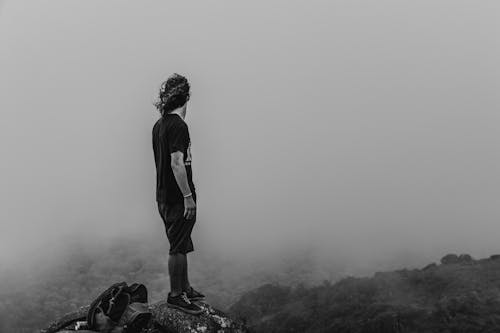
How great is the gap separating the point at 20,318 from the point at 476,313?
113 metres

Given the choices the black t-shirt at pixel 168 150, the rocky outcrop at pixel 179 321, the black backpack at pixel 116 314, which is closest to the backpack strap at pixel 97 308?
the black backpack at pixel 116 314

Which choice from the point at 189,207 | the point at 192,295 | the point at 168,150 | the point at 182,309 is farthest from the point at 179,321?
the point at 168,150

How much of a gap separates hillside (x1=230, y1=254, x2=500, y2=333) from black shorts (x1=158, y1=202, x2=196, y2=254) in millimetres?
54795

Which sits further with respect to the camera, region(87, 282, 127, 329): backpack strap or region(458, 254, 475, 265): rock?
region(458, 254, 475, 265): rock

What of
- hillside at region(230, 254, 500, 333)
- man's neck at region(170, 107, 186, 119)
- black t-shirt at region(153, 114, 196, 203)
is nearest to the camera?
black t-shirt at region(153, 114, 196, 203)

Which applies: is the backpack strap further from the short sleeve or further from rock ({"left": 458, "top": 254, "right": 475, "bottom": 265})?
rock ({"left": 458, "top": 254, "right": 475, "bottom": 265})

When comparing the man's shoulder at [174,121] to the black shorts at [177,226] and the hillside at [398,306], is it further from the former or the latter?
the hillside at [398,306]

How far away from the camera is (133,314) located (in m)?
12.0

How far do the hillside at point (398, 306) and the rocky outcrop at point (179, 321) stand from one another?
53713mm

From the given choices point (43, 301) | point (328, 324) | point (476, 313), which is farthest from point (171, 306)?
point (43, 301)

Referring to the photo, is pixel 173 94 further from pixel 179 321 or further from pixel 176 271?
pixel 179 321

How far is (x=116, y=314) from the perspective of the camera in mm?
11969

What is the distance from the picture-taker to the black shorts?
13.2 m

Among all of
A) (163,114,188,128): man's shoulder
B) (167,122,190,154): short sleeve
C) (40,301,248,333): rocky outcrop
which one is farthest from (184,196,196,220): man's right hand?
(40,301,248,333): rocky outcrop
